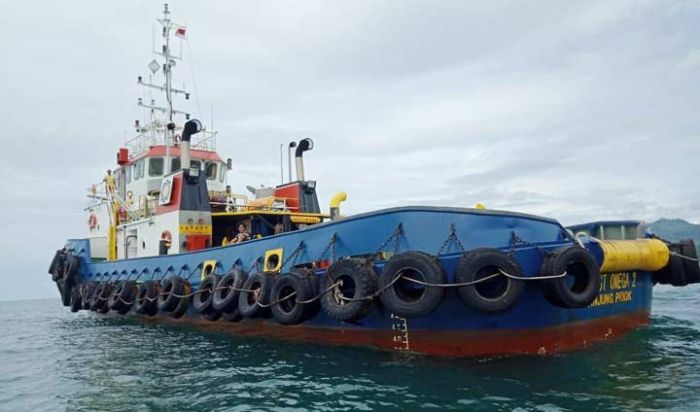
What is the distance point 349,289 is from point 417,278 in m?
1.14

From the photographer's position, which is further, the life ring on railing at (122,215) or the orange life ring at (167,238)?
the life ring on railing at (122,215)

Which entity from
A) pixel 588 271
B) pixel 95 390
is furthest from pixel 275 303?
pixel 588 271

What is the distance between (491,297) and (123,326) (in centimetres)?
974

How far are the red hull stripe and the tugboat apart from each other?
15 mm

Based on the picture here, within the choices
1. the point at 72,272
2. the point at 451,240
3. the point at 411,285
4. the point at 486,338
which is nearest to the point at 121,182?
the point at 72,272

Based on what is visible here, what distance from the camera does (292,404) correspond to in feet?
17.5

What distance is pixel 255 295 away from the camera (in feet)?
28.3

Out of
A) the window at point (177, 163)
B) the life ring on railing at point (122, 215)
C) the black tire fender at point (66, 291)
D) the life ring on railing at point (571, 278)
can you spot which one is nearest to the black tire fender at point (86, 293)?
the black tire fender at point (66, 291)

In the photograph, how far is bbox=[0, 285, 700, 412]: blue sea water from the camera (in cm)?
525

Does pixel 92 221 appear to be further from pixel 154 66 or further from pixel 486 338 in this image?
pixel 486 338

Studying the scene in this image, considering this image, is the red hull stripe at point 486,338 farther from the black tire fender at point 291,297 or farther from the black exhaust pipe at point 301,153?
the black exhaust pipe at point 301,153

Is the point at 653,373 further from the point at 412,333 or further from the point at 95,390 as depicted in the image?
the point at 95,390

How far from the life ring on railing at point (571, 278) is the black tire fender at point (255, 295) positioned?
4.19 metres

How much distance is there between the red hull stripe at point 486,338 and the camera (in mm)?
6754
